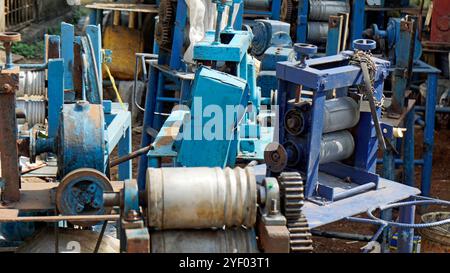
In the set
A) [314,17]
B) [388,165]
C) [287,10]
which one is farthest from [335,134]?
[287,10]

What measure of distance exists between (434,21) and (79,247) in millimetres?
5909

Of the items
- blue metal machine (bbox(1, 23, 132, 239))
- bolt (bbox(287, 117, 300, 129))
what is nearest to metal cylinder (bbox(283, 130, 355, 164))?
bolt (bbox(287, 117, 300, 129))

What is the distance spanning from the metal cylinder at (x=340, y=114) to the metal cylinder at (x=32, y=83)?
10.3ft

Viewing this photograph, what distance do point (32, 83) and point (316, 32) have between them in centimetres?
474

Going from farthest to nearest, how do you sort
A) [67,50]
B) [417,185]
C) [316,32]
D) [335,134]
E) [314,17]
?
[314,17], [316,32], [417,185], [67,50], [335,134]

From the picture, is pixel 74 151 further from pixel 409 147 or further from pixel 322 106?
pixel 409 147

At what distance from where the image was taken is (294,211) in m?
3.88

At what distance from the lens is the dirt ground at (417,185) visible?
803 centimetres

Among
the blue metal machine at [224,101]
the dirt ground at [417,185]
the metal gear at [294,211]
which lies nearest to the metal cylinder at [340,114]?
the blue metal machine at [224,101]

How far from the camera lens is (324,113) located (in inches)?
204

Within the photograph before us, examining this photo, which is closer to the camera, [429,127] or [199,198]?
[199,198]

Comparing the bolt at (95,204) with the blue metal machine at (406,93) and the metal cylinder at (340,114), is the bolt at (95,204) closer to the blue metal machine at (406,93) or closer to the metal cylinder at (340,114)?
the metal cylinder at (340,114)
